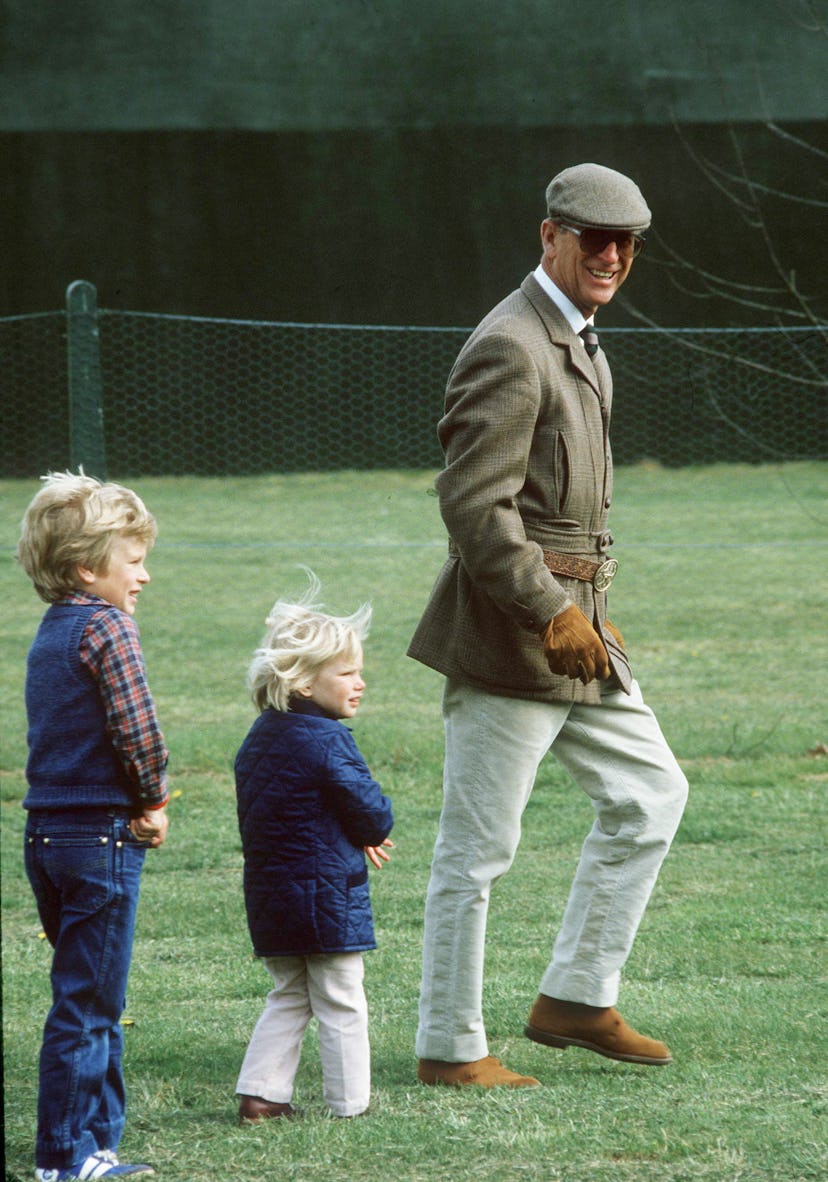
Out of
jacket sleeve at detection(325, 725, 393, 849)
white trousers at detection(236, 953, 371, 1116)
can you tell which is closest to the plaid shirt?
jacket sleeve at detection(325, 725, 393, 849)

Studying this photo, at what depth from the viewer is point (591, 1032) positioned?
12.8 ft

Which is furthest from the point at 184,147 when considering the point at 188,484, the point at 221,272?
the point at 188,484

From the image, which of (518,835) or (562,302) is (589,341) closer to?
(562,302)

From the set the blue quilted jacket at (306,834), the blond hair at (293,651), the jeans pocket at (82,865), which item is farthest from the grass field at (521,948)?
the blond hair at (293,651)

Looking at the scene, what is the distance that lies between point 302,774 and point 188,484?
16.6 metres

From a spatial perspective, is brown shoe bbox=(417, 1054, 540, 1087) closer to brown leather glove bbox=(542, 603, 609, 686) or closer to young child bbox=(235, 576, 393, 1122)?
young child bbox=(235, 576, 393, 1122)

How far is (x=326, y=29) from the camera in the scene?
19.7 metres

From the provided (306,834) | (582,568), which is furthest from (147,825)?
(582,568)

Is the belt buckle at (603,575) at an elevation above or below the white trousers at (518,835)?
above

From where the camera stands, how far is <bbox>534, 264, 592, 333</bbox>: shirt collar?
386cm

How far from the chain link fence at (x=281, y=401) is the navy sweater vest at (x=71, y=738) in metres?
16.9

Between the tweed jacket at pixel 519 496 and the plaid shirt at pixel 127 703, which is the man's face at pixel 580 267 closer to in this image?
the tweed jacket at pixel 519 496

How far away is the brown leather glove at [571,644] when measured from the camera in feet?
12.0

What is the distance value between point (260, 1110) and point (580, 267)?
6.34ft
